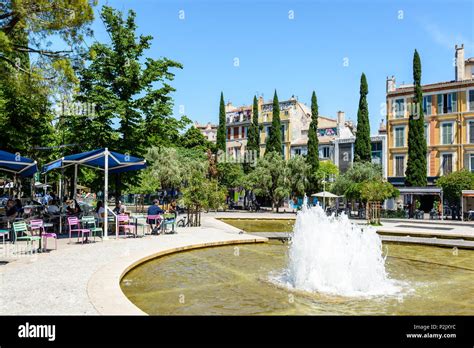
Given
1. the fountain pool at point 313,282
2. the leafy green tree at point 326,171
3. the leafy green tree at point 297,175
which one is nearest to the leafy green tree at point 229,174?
the leafy green tree at point 297,175

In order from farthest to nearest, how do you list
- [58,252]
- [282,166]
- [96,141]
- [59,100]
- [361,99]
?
[361,99]
[282,166]
[96,141]
[59,100]
[58,252]

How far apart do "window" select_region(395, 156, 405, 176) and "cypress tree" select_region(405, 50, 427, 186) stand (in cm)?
576

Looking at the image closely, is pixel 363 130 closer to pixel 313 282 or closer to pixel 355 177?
pixel 355 177

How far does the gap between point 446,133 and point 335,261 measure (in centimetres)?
4173

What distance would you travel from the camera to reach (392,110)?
161 ft

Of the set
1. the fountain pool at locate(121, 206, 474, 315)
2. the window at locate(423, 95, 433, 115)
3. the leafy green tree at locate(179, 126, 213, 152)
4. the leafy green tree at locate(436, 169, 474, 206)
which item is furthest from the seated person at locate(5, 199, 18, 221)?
the leafy green tree at locate(179, 126, 213, 152)

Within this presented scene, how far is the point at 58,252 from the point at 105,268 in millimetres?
3617

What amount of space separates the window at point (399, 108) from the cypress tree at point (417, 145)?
4406 millimetres

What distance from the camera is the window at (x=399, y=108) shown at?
158ft

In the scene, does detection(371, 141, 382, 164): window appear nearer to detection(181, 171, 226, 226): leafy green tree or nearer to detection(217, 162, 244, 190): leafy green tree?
detection(217, 162, 244, 190): leafy green tree

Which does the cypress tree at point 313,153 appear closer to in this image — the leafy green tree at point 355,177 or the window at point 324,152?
the leafy green tree at point 355,177

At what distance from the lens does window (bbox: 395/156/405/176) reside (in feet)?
159

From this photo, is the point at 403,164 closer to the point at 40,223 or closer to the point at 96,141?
the point at 96,141
